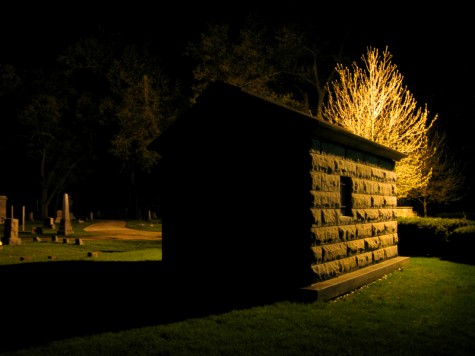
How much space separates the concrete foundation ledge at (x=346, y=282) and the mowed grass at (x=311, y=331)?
162 millimetres

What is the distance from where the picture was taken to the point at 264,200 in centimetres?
984

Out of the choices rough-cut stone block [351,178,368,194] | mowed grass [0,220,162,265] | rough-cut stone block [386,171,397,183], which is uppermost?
rough-cut stone block [386,171,397,183]

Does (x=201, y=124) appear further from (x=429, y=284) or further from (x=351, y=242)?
(x=429, y=284)

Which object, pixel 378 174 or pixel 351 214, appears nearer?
pixel 351 214

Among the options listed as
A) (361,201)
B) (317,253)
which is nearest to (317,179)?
(317,253)

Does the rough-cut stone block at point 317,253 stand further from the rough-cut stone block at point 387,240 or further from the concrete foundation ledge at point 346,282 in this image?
the rough-cut stone block at point 387,240

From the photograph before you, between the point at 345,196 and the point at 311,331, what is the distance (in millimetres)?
4838

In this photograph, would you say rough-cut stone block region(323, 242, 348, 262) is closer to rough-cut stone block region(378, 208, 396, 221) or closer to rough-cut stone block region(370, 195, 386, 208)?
rough-cut stone block region(370, 195, 386, 208)

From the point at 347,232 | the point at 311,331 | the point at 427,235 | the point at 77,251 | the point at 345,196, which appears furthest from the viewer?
the point at 77,251

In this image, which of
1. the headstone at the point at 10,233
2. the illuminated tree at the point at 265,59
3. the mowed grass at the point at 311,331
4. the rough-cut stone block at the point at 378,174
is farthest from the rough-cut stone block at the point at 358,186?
the illuminated tree at the point at 265,59

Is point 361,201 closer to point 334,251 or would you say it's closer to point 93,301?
point 334,251

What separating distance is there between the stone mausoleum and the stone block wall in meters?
0.03

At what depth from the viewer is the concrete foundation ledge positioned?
28.5 ft

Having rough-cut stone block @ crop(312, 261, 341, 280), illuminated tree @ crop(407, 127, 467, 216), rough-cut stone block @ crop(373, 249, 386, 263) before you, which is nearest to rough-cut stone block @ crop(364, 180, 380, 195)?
rough-cut stone block @ crop(373, 249, 386, 263)
